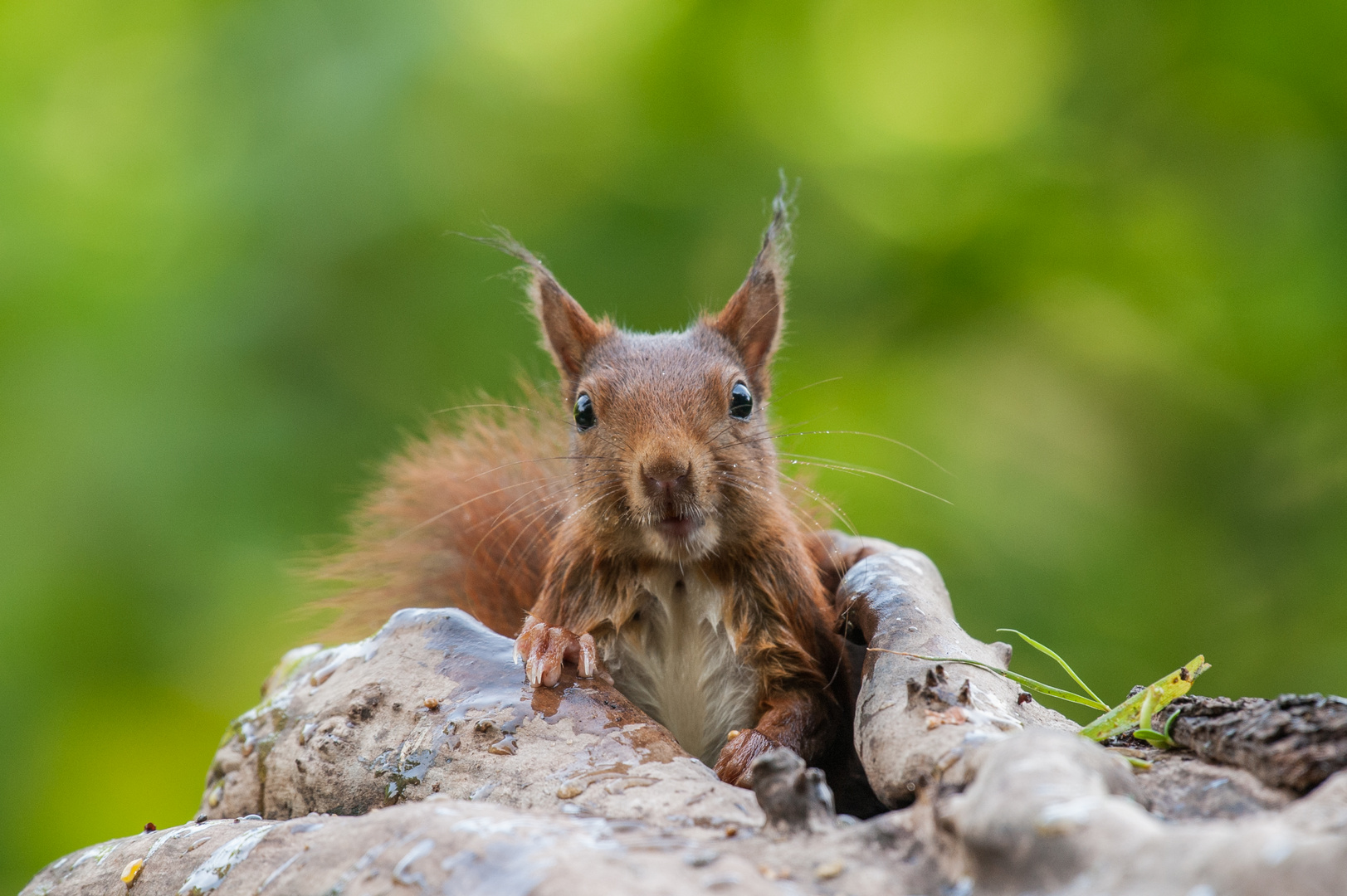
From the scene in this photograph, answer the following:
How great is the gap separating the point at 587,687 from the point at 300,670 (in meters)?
0.65

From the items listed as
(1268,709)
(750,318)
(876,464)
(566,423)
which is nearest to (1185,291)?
(876,464)

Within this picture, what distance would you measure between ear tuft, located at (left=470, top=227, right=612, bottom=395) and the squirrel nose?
0.53 meters

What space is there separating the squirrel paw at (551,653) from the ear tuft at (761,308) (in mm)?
775

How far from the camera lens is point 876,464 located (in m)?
3.14

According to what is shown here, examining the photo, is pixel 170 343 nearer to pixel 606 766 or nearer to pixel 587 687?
pixel 587 687

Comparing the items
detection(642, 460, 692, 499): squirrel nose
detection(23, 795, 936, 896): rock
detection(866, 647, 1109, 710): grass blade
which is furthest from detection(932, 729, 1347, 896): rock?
detection(642, 460, 692, 499): squirrel nose

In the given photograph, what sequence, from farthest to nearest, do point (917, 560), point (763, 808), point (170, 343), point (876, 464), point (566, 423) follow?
point (170, 343)
point (876, 464)
point (566, 423)
point (917, 560)
point (763, 808)

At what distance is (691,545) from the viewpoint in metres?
1.92

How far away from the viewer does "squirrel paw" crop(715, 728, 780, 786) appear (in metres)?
1.71

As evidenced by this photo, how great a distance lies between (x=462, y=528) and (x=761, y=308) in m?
0.82

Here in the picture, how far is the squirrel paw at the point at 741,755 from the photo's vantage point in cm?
171

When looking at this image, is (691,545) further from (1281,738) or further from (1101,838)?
(1101,838)

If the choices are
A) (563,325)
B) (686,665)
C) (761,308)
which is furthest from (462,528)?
(761,308)

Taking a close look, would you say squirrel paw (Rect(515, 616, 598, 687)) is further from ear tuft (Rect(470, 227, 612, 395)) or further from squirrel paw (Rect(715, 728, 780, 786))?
ear tuft (Rect(470, 227, 612, 395))
